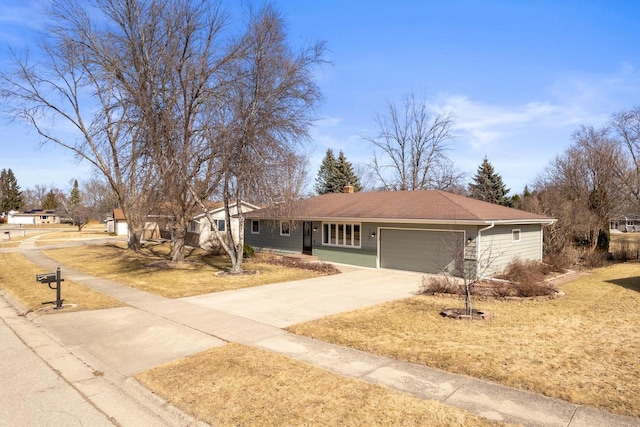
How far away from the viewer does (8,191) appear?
8988 cm

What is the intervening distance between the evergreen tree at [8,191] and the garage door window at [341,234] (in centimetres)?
9905

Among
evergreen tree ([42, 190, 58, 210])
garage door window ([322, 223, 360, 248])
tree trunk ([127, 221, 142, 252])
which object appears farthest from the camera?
evergreen tree ([42, 190, 58, 210])

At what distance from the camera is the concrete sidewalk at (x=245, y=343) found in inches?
→ 185

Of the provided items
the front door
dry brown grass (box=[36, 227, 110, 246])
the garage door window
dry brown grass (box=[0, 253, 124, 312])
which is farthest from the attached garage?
dry brown grass (box=[36, 227, 110, 246])

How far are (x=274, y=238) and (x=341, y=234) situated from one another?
5.73 m

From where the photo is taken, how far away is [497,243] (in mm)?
16203

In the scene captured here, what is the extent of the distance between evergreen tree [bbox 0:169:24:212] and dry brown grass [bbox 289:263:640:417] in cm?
10794

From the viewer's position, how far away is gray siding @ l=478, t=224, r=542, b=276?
15.4m

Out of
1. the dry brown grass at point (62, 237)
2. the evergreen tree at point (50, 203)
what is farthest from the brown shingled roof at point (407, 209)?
the evergreen tree at point (50, 203)

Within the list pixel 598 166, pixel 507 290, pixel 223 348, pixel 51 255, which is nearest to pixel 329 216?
pixel 507 290

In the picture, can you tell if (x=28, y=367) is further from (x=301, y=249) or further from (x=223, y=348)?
(x=301, y=249)

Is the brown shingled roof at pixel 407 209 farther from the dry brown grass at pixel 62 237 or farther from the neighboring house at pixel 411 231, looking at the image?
the dry brown grass at pixel 62 237

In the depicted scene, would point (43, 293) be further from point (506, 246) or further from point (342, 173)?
point (342, 173)

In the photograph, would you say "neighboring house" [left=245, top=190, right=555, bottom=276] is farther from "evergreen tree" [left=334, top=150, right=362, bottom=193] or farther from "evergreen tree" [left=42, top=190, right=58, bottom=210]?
"evergreen tree" [left=42, top=190, right=58, bottom=210]
